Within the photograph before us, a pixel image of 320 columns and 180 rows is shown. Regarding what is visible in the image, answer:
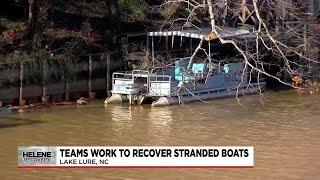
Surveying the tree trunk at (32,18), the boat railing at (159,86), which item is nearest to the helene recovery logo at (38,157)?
the boat railing at (159,86)

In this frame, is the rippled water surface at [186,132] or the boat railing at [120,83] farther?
the boat railing at [120,83]

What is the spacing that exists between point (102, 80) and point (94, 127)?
26.3 ft

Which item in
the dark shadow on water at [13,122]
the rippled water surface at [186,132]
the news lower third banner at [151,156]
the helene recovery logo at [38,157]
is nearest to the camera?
the news lower third banner at [151,156]

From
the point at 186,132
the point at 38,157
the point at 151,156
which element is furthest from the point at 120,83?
the point at 151,156

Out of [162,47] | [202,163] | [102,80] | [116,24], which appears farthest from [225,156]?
Result: [116,24]

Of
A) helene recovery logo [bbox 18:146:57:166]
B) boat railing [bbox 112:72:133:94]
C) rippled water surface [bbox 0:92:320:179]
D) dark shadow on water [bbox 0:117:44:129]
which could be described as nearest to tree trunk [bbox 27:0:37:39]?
boat railing [bbox 112:72:133:94]

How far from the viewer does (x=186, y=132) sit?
2089cm

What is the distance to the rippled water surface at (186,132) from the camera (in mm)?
15539

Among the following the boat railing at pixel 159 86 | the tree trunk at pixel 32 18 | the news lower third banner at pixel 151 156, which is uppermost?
the tree trunk at pixel 32 18

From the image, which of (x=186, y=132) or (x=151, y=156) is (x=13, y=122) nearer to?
(x=186, y=132)

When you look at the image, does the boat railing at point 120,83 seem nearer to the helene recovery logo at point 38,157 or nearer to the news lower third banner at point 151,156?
the helene recovery logo at point 38,157

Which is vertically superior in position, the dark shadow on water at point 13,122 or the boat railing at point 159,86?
the boat railing at point 159,86

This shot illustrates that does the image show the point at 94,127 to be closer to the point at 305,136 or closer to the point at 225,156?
the point at 305,136

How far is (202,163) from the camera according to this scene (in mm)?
13203
